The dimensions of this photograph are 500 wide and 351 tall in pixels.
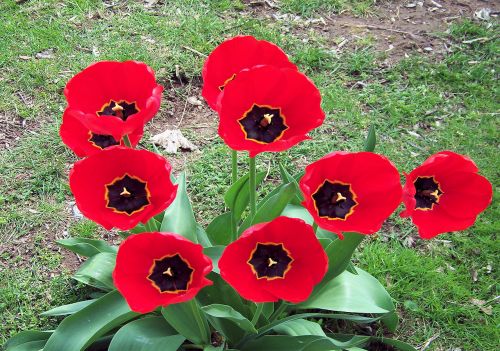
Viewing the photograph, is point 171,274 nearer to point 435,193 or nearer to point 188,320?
point 188,320

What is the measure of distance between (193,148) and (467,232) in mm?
1737

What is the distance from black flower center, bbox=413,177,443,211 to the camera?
167 cm

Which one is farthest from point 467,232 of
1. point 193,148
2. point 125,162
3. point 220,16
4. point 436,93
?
point 220,16

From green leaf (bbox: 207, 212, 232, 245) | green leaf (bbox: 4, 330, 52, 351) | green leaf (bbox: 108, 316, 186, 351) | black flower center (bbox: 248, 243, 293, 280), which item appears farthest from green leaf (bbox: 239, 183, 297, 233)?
green leaf (bbox: 4, 330, 52, 351)

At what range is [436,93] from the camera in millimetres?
4180

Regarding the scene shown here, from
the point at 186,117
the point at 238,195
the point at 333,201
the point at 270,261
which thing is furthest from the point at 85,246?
the point at 186,117

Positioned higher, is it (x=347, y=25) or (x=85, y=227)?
(x=347, y=25)

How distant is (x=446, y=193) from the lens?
1.67 m

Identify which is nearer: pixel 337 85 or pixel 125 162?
pixel 125 162

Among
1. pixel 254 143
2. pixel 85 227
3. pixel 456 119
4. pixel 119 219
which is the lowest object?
pixel 85 227

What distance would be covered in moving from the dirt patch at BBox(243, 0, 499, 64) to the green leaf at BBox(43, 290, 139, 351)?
10.0 feet

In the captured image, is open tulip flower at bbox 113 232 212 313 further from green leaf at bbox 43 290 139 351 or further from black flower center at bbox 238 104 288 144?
green leaf at bbox 43 290 139 351

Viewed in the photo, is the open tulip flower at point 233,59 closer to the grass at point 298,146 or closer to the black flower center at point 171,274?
the black flower center at point 171,274

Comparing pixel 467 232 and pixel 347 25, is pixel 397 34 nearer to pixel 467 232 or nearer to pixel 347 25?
pixel 347 25
